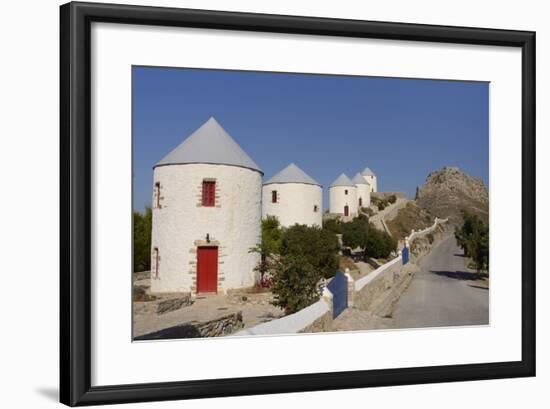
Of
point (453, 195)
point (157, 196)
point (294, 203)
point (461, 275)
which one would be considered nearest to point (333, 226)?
point (294, 203)

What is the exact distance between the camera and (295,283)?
920cm

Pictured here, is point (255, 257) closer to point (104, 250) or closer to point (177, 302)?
point (177, 302)

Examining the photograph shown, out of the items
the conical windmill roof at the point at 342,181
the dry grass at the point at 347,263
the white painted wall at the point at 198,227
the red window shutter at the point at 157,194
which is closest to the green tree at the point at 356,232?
the dry grass at the point at 347,263

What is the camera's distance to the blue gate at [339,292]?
9.00 metres

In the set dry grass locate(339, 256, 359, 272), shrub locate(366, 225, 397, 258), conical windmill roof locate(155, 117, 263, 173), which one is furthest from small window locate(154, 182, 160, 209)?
shrub locate(366, 225, 397, 258)

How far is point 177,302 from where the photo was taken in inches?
338

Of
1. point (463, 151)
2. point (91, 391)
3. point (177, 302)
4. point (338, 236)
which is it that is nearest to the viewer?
point (91, 391)

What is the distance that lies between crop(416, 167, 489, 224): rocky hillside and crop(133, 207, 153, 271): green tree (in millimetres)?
3676

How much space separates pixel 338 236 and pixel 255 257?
1222mm

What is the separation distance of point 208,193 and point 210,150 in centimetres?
75

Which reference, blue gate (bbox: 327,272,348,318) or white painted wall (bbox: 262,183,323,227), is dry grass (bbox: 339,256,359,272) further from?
white painted wall (bbox: 262,183,323,227)

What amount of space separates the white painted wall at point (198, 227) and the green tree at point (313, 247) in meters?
0.47

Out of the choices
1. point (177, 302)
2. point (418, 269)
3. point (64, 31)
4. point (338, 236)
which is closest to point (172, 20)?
point (64, 31)

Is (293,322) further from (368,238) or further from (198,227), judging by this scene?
(368,238)
